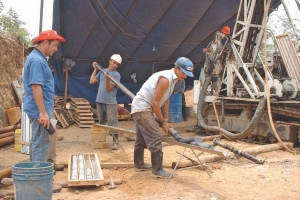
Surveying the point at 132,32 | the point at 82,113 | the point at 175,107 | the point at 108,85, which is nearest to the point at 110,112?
the point at 108,85

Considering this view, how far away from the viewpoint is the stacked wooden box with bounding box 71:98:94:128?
470 inches

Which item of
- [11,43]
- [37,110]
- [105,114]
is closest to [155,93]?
[37,110]

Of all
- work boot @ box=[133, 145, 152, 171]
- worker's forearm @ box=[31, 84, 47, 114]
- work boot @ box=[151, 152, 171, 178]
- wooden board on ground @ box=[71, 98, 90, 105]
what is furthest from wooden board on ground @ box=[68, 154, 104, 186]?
wooden board on ground @ box=[71, 98, 90, 105]

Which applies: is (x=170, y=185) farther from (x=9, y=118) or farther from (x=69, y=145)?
(x=9, y=118)

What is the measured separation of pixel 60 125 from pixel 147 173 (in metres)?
6.76

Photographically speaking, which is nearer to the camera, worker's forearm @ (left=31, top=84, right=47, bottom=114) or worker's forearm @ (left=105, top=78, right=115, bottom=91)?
worker's forearm @ (left=31, top=84, right=47, bottom=114)

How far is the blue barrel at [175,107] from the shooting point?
13.6 m

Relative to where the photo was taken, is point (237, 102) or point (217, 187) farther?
point (237, 102)

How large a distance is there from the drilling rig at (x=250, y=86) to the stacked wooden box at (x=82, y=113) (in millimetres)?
3627

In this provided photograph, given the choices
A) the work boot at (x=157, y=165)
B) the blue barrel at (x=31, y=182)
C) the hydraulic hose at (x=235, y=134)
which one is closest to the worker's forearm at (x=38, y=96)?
the blue barrel at (x=31, y=182)

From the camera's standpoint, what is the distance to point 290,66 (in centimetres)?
902

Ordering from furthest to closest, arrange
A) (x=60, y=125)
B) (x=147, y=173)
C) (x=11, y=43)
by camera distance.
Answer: (x=11, y=43) → (x=60, y=125) → (x=147, y=173)

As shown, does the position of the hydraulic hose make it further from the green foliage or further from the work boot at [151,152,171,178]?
the green foliage

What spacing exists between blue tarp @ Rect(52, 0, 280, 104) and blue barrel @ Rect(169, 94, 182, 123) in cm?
154
